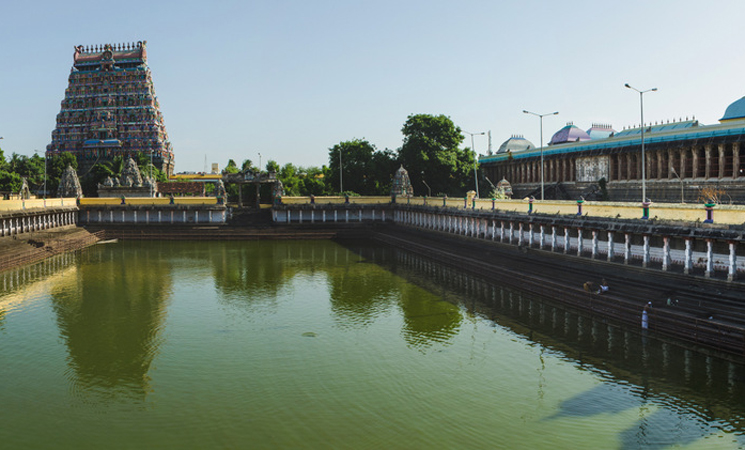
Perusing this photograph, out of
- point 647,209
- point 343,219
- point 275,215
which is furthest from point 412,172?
point 647,209

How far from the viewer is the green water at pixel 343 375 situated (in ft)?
50.6

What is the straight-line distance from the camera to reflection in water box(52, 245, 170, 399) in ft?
64.5

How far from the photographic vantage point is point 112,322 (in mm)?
27281

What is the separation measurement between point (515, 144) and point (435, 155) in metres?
37.5

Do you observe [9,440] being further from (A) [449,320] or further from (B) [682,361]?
(B) [682,361]

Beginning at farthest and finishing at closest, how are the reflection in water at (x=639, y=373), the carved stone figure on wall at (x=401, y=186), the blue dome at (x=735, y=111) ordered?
the carved stone figure on wall at (x=401, y=186), the blue dome at (x=735, y=111), the reflection in water at (x=639, y=373)

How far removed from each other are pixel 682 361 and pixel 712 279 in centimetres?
674

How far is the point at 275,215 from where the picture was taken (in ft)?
245

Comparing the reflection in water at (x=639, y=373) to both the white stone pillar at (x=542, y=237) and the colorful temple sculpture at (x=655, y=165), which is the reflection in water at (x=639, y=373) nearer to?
the white stone pillar at (x=542, y=237)

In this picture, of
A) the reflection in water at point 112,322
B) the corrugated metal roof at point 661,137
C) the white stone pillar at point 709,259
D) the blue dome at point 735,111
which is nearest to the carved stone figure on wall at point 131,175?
the reflection in water at point 112,322

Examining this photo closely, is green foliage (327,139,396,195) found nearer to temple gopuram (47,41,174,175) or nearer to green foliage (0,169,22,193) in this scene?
green foliage (0,169,22,193)

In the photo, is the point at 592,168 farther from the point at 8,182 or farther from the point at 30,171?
the point at 30,171

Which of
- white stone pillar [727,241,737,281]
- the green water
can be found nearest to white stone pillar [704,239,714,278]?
white stone pillar [727,241,737,281]

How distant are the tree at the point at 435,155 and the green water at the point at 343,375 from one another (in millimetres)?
48245
